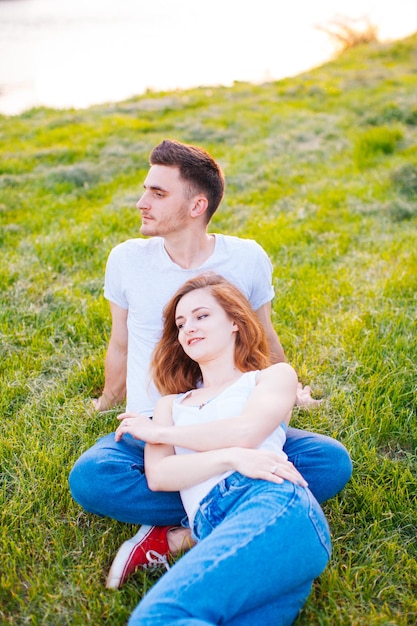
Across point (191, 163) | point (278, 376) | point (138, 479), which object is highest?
point (191, 163)

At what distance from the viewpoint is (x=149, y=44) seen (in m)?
17.8

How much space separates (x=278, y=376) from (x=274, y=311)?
1.84 meters

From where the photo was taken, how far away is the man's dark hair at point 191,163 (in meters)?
2.88

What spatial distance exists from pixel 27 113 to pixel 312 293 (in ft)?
28.7

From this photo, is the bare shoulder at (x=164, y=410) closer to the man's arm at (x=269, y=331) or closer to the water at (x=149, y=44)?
the man's arm at (x=269, y=331)

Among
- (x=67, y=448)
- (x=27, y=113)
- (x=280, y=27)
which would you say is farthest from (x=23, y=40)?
(x=67, y=448)

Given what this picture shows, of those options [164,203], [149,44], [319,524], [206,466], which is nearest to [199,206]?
[164,203]

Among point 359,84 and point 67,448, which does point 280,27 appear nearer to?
point 359,84

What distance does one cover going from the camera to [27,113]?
1097cm

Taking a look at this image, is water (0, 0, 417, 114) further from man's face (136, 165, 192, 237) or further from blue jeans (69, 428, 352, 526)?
blue jeans (69, 428, 352, 526)

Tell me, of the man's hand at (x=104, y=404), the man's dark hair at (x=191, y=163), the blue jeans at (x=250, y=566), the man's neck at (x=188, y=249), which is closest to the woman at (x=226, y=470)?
the blue jeans at (x=250, y=566)

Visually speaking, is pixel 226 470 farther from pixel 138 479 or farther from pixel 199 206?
pixel 199 206

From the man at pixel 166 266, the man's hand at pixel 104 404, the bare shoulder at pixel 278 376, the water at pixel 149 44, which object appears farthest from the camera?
the water at pixel 149 44

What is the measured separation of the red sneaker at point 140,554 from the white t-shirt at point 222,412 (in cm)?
23
